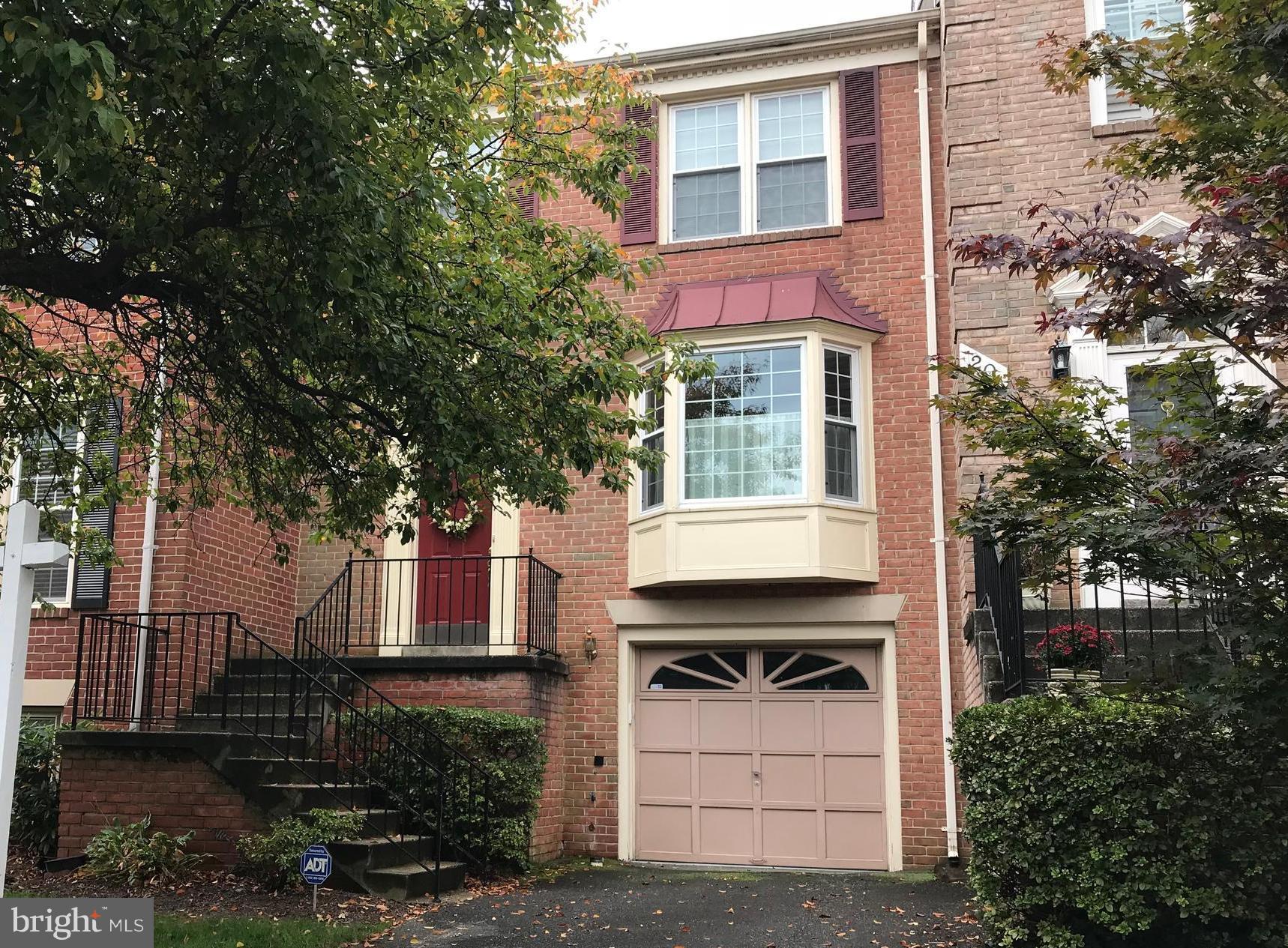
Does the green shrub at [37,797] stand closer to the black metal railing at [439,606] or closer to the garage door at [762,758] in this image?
the black metal railing at [439,606]

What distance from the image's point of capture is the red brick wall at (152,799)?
969 cm

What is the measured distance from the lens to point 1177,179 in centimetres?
1129

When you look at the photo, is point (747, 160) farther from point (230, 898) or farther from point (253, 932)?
point (253, 932)

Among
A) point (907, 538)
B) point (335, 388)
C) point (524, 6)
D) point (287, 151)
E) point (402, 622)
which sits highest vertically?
point (524, 6)

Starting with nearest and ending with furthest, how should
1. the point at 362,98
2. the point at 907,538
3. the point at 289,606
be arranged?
the point at 362,98 → the point at 907,538 → the point at 289,606

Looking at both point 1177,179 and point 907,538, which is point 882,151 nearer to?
point 1177,179

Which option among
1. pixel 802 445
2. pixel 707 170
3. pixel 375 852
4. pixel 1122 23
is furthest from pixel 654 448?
pixel 1122 23

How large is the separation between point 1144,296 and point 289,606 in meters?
10.8

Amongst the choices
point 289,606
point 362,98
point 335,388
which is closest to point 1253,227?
point 362,98

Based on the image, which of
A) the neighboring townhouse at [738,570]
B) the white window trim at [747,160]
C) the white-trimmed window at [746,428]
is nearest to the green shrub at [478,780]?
the neighboring townhouse at [738,570]

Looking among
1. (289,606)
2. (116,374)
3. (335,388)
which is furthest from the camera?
(289,606)

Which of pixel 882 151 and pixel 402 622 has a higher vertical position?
pixel 882 151

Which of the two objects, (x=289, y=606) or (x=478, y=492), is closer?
(x=478, y=492)

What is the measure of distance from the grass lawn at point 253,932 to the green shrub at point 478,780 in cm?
216
